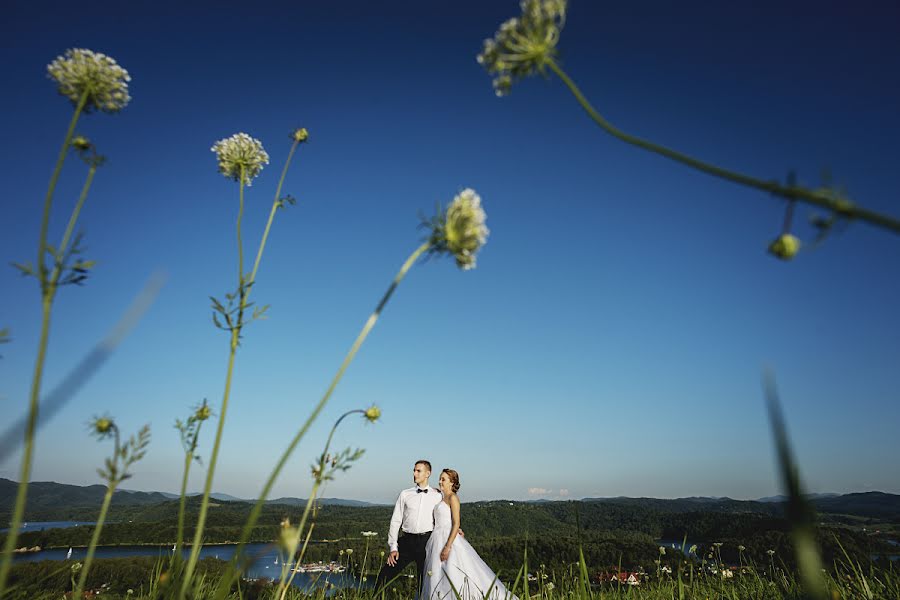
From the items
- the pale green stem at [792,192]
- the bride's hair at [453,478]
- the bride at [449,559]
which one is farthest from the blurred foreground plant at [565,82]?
the bride's hair at [453,478]

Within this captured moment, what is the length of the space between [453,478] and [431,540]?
1.33 m

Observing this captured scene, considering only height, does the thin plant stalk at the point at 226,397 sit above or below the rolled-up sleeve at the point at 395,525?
above

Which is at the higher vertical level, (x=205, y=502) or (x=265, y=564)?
(x=205, y=502)

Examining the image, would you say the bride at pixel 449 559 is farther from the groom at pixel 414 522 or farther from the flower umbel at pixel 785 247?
the flower umbel at pixel 785 247

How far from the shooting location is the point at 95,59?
2098mm

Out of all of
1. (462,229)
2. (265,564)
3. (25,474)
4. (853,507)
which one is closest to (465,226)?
(462,229)

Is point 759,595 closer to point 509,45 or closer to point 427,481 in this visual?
point 509,45

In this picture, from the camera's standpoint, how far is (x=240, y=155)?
296 centimetres

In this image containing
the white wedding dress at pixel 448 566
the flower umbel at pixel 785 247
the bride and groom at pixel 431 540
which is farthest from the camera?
the bride and groom at pixel 431 540

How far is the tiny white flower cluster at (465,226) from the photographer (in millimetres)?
1846

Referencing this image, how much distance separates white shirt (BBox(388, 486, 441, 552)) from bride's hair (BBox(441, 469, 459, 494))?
45cm

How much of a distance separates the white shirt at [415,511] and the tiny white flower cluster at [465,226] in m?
9.83

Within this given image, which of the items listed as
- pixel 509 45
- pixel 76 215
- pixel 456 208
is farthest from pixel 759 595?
pixel 76 215

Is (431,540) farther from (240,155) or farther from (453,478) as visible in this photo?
(240,155)
